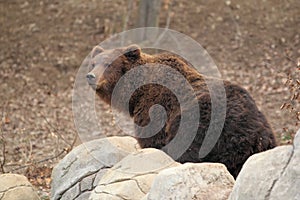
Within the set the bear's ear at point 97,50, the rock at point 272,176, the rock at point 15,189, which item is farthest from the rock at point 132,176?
the bear's ear at point 97,50

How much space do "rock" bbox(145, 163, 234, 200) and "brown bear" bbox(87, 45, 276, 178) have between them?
109 centimetres

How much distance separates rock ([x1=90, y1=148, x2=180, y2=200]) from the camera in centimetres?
530

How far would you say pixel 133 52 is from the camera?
696 centimetres

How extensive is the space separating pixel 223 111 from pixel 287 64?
7.08m

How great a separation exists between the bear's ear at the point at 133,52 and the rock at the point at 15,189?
1686 millimetres

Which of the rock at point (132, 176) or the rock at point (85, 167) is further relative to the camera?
the rock at point (85, 167)

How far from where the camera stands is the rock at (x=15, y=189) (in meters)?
6.23

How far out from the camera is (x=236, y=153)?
5.96 metres

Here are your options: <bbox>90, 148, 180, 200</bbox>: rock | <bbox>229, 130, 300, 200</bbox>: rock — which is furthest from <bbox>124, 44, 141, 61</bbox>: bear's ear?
<bbox>229, 130, 300, 200</bbox>: rock

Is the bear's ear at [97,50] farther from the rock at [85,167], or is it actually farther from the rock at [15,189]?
the rock at [15,189]

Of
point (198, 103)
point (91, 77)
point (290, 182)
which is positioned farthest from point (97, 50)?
point (290, 182)

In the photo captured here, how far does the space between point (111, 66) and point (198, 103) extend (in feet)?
3.91

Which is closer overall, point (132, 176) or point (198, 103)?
point (132, 176)

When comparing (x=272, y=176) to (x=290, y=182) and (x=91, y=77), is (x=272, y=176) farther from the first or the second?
(x=91, y=77)
